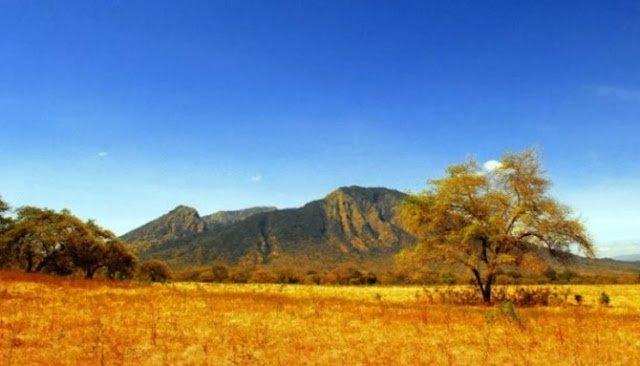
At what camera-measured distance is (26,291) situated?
21031mm

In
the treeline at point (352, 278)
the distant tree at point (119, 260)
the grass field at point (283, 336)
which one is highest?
the distant tree at point (119, 260)

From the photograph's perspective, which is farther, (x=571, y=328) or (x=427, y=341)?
(x=571, y=328)

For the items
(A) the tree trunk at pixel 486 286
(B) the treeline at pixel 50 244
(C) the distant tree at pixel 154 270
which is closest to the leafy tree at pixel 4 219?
(B) the treeline at pixel 50 244

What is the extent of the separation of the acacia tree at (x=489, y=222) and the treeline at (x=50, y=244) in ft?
102

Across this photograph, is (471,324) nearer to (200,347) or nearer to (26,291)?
(200,347)

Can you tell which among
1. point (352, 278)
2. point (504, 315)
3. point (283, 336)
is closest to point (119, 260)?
point (283, 336)

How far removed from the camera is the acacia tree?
27.6 metres

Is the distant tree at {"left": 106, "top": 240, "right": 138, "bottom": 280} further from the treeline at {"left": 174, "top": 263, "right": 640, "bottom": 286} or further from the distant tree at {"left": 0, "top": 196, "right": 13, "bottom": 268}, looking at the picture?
the treeline at {"left": 174, "top": 263, "right": 640, "bottom": 286}

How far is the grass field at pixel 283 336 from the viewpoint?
1038 cm

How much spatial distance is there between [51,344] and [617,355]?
1344 centimetres

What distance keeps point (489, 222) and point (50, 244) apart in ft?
134

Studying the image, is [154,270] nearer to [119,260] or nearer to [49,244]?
[119,260]

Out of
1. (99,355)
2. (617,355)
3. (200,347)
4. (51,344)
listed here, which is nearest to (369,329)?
(200,347)

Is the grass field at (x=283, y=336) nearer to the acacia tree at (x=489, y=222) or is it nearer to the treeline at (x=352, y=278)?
the acacia tree at (x=489, y=222)
